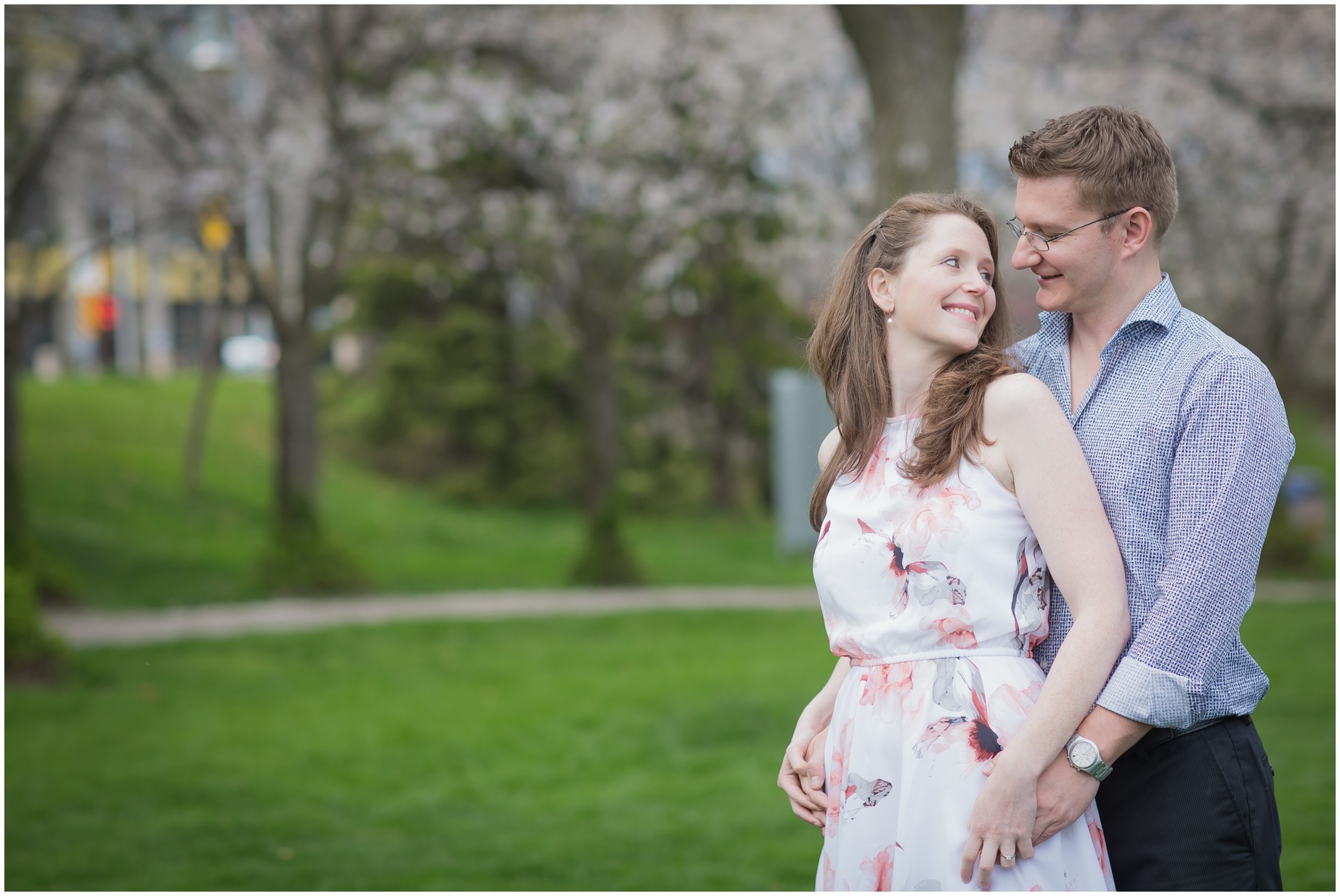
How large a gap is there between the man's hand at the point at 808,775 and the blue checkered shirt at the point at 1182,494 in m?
0.45

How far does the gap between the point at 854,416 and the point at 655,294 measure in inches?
700

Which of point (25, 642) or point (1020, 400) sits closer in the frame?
point (1020, 400)

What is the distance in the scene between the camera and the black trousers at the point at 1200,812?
2.04 metres

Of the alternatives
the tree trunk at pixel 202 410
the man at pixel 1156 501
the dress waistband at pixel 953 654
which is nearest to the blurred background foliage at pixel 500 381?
the tree trunk at pixel 202 410

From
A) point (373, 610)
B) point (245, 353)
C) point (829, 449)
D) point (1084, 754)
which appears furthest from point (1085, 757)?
point (245, 353)

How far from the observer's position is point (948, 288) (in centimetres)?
214

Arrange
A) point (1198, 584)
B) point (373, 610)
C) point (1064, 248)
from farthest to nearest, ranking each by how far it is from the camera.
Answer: point (373, 610)
point (1064, 248)
point (1198, 584)

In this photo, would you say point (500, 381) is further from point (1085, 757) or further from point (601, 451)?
point (1085, 757)

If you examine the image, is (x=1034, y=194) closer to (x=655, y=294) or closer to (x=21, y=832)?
(x=21, y=832)

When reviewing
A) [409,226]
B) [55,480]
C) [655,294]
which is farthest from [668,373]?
[55,480]

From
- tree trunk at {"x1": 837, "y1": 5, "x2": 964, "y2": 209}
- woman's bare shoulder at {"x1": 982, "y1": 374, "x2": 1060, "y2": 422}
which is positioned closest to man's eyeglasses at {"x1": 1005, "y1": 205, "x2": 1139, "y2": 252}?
woman's bare shoulder at {"x1": 982, "y1": 374, "x2": 1060, "y2": 422}

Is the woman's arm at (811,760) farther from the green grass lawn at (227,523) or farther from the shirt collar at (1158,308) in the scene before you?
the green grass lawn at (227,523)

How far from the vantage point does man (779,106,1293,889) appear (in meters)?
1.94

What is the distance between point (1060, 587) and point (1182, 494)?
24 centimetres
